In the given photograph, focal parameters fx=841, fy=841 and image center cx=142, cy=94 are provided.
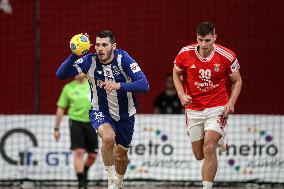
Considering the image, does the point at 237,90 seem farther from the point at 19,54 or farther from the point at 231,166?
the point at 19,54

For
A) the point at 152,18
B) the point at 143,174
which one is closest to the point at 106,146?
the point at 143,174

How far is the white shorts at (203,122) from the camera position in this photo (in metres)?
10.9

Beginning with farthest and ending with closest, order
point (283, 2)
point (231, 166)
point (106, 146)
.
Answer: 1. point (283, 2)
2. point (231, 166)
3. point (106, 146)

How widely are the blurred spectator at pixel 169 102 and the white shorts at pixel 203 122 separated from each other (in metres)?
5.43

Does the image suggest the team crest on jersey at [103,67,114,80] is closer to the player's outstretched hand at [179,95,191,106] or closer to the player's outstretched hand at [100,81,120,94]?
the player's outstretched hand at [100,81,120,94]

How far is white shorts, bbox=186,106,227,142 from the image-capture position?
10875 mm

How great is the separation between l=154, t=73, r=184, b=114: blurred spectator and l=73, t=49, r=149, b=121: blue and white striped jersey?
18.2 ft

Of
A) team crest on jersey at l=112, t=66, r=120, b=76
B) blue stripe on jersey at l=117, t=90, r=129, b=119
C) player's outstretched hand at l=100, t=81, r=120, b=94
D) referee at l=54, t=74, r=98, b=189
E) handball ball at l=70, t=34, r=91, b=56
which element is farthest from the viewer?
referee at l=54, t=74, r=98, b=189

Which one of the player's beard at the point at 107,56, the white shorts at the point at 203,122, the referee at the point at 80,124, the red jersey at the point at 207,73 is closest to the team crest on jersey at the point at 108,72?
the player's beard at the point at 107,56

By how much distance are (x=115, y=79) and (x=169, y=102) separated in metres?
5.96

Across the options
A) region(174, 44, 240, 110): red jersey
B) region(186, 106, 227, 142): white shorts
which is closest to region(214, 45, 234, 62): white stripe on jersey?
region(174, 44, 240, 110): red jersey

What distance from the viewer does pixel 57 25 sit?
18.6 m

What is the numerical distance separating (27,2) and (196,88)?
335 inches

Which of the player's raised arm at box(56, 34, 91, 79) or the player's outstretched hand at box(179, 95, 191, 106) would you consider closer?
the player's raised arm at box(56, 34, 91, 79)
